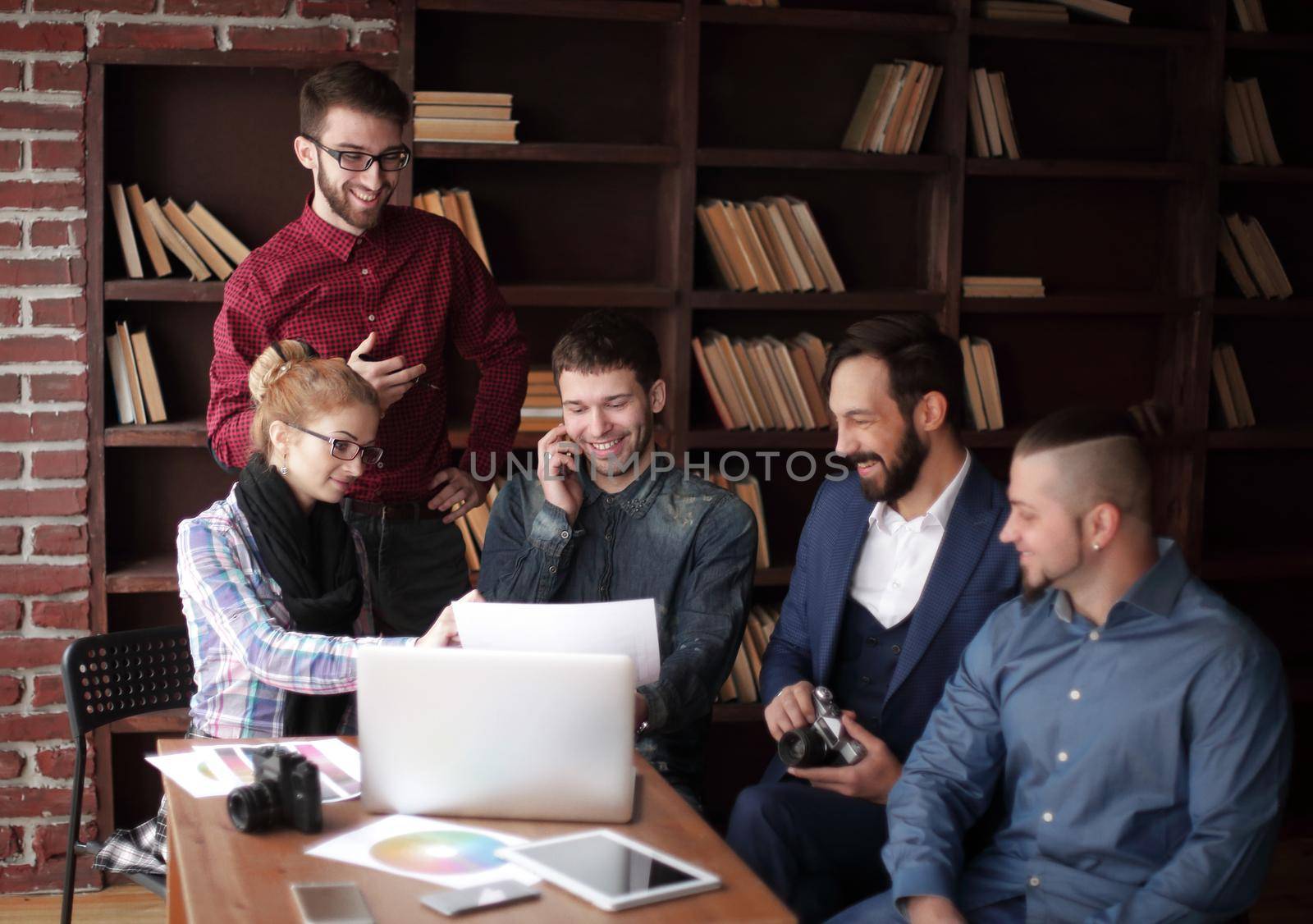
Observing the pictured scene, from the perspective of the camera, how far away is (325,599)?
231 cm

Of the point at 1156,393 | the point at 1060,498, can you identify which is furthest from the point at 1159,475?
the point at 1060,498

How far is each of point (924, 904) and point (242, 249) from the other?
92.3 inches

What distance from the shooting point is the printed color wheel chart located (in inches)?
59.7

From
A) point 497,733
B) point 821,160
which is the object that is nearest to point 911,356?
point 497,733

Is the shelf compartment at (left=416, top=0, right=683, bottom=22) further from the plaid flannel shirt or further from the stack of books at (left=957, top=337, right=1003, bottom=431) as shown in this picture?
the plaid flannel shirt

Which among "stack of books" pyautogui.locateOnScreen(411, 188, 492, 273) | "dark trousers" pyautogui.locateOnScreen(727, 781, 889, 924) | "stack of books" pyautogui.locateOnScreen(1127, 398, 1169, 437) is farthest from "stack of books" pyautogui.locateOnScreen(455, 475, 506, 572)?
"stack of books" pyautogui.locateOnScreen(1127, 398, 1169, 437)

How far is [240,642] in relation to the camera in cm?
213

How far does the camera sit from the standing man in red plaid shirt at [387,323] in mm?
2715

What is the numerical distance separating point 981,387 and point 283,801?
8.09 ft

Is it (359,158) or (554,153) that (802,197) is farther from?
(359,158)

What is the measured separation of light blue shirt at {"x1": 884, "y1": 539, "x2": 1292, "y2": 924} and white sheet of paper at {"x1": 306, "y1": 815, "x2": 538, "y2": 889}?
23.2 inches

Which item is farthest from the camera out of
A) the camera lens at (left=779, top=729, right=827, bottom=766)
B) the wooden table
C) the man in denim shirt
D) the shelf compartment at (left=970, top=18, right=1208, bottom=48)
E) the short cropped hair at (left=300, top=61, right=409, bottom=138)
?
the shelf compartment at (left=970, top=18, right=1208, bottom=48)

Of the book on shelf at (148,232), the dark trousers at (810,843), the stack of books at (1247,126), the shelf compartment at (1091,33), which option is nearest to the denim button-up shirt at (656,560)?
the dark trousers at (810,843)

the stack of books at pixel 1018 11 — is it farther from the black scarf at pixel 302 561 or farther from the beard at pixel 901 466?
the black scarf at pixel 302 561
